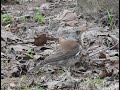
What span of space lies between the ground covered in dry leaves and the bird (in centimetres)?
11

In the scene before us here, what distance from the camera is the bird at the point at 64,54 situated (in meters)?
6.39

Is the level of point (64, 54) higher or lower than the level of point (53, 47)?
higher

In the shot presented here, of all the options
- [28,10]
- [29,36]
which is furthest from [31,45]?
[28,10]

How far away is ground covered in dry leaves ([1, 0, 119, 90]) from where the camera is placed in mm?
6004

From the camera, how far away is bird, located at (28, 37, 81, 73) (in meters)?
6.39

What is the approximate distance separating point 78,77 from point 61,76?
20 centimetres

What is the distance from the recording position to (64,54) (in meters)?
6.55

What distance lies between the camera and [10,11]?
10.2 m

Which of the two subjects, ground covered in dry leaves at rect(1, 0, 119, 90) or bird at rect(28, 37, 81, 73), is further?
bird at rect(28, 37, 81, 73)

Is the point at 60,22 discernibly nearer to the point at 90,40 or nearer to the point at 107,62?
the point at 90,40

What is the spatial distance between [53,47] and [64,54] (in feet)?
3.68

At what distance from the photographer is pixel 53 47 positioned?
25.1 feet

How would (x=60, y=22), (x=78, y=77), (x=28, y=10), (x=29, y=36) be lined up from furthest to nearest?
(x=28, y=10), (x=60, y=22), (x=29, y=36), (x=78, y=77)

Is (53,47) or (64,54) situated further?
(53,47)
